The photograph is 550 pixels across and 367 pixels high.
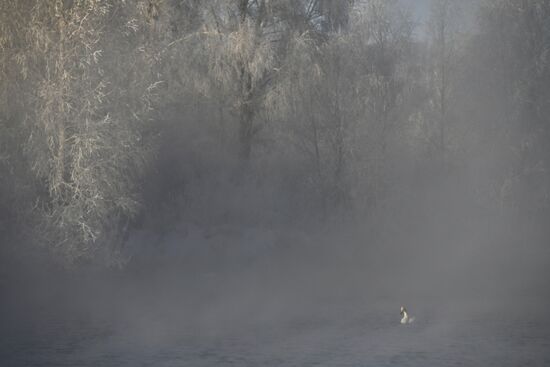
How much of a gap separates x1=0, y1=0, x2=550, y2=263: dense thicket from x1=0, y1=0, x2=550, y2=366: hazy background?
0.30 feet

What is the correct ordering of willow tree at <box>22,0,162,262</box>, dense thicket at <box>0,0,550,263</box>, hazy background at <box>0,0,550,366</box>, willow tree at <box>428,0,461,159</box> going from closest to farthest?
hazy background at <box>0,0,550,366</box> < willow tree at <box>22,0,162,262</box> < dense thicket at <box>0,0,550,263</box> < willow tree at <box>428,0,461,159</box>

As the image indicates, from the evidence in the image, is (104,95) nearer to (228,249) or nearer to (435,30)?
(228,249)

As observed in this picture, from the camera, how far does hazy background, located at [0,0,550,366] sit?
2255 cm

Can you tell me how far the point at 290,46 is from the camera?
34750 mm

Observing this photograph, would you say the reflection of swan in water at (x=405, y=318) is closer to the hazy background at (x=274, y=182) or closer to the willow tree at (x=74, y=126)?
the hazy background at (x=274, y=182)

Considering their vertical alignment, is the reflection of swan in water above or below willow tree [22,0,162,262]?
below

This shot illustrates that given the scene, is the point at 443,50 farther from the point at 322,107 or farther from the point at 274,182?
the point at 274,182

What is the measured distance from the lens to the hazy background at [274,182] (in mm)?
22547

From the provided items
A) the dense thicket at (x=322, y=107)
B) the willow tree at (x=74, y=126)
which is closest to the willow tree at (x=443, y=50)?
the dense thicket at (x=322, y=107)

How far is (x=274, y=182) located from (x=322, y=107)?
3703 millimetres

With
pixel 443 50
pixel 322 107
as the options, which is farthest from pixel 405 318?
pixel 443 50

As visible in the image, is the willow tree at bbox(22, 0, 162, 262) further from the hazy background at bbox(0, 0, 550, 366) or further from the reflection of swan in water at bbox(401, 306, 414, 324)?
the reflection of swan in water at bbox(401, 306, 414, 324)

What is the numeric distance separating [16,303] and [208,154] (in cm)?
1225

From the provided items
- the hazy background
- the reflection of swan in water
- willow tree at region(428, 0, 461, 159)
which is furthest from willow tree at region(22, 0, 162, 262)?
willow tree at region(428, 0, 461, 159)
